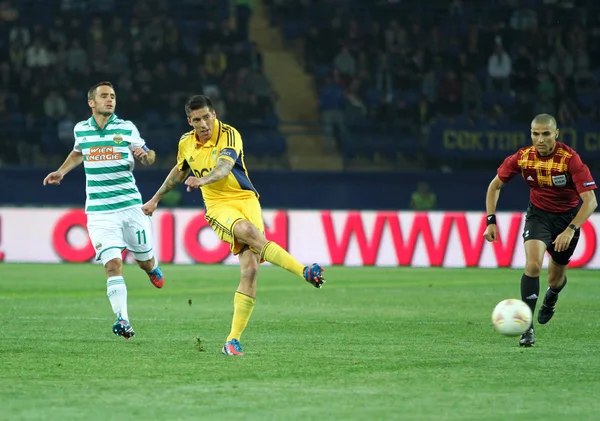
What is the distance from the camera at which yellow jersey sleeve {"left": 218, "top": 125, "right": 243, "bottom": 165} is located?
8820 millimetres

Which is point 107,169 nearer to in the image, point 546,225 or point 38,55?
point 546,225

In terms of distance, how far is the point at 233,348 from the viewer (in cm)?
863

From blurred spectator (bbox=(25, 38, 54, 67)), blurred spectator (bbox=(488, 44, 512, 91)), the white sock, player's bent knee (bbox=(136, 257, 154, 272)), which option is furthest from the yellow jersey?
blurred spectator (bbox=(25, 38, 54, 67))

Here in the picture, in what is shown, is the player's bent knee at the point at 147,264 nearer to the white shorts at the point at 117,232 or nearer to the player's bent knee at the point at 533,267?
the white shorts at the point at 117,232

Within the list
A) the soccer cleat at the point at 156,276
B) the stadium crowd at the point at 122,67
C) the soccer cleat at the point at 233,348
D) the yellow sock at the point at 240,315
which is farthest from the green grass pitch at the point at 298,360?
the stadium crowd at the point at 122,67

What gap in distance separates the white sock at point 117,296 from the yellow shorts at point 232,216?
1.08 meters

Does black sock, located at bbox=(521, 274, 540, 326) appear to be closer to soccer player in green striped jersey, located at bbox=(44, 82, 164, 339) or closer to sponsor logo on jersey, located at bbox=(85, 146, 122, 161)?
soccer player in green striped jersey, located at bbox=(44, 82, 164, 339)

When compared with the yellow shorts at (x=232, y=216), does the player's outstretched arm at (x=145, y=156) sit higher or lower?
higher

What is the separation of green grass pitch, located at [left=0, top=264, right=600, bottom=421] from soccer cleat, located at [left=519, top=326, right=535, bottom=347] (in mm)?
137

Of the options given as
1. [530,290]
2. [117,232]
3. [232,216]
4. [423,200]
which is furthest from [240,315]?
[423,200]

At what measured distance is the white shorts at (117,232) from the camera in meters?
9.89

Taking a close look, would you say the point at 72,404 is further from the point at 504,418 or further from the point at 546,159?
the point at 546,159

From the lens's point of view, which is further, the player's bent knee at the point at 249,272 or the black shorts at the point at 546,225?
the black shorts at the point at 546,225

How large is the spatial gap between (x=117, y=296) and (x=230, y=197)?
1345 millimetres
